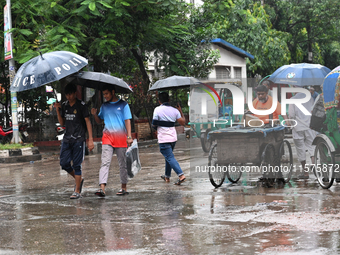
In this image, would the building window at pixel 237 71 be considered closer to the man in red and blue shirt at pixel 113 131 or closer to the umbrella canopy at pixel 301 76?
the umbrella canopy at pixel 301 76

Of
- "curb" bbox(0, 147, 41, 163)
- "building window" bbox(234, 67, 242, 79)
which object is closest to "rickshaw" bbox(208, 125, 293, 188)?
"curb" bbox(0, 147, 41, 163)

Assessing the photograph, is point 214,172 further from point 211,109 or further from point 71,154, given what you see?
point 71,154

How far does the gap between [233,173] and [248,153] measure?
790mm

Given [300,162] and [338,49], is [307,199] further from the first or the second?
[338,49]

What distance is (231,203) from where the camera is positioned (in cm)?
788

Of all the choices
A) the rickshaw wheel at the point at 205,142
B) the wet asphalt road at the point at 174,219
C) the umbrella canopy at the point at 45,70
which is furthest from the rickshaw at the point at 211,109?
the umbrella canopy at the point at 45,70

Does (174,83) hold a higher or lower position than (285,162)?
higher

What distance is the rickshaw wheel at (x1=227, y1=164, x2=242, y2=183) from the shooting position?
31.4 feet

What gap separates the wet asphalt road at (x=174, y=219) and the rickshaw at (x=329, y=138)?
287 mm

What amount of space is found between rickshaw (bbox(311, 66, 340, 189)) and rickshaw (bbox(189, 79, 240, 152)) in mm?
1473

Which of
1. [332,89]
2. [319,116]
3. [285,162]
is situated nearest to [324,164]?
[285,162]

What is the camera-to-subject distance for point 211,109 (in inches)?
383

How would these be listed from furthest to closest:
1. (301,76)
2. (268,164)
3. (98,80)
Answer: (301,76), (268,164), (98,80)

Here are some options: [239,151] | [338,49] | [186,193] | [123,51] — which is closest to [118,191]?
[186,193]
